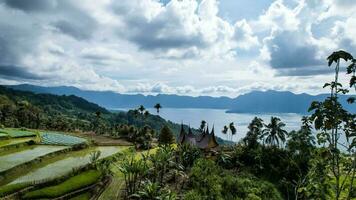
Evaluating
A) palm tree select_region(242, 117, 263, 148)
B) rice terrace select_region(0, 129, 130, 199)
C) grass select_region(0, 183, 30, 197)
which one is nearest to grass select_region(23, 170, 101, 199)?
rice terrace select_region(0, 129, 130, 199)

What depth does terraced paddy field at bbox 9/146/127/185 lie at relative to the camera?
3678cm

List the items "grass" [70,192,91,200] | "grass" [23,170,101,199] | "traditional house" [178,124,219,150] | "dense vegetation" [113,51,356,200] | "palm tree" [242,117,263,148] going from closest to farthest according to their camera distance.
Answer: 1. "dense vegetation" [113,51,356,200]
2. "grass" [23,170,101,199]
3. "grass" [70,192,91,200]
4. "traditional house" [178,124,219,150]
5. "palm tree" [242,117,263,148]

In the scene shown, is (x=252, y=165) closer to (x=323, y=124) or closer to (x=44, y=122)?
(x=323, y=124)

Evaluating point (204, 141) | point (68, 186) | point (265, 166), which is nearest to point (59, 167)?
point (68, 186)

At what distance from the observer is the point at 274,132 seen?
69.3m

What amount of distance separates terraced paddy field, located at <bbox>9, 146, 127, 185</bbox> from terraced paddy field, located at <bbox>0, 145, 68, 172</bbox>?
2.49m

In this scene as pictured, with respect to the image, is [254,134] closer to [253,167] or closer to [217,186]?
[253,167]

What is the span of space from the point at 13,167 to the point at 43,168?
376 cm

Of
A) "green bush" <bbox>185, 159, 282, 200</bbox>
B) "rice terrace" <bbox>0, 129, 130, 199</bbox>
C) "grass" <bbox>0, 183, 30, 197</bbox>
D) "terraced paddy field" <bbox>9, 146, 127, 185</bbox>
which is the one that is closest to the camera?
"grass" <bbox>0, 183, 30, 197</bbox>

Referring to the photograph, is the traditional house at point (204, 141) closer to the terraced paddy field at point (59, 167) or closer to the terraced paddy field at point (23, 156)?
the terraced paddy field at point (59, 167)

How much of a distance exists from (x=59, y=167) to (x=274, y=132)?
139ft

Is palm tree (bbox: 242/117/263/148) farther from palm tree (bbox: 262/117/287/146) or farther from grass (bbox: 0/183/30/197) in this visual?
grass (bbox: 0/183/30/197)

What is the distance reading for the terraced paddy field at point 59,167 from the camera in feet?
121

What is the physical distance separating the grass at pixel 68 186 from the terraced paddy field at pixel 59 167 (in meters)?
2.23
